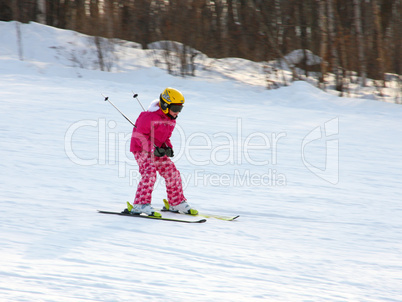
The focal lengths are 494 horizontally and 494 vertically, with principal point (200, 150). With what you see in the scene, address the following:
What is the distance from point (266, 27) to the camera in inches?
577

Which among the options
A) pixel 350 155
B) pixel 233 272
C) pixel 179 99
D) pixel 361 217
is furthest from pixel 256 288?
pixel 350 155

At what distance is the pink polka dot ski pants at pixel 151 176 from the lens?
4.89m

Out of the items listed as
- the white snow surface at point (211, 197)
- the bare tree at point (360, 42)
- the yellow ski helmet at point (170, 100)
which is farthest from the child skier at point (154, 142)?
the bare tree at point (360, 42)

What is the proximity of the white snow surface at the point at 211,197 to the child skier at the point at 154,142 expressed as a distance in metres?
0.32

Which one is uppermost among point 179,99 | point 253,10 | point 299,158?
point 253,10

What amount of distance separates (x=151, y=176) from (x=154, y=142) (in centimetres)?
34

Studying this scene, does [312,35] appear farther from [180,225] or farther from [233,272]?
[233,272]

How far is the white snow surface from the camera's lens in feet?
11.5

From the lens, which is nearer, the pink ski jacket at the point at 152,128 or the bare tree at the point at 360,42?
the pink ski jacket at the point at 152,128

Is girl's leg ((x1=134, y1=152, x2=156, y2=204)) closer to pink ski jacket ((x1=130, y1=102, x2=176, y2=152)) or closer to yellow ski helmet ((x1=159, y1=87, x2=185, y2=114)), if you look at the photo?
pink ski jacket ((x1=130, y1=102, x2=176, y2=152))

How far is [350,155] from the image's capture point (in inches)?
331

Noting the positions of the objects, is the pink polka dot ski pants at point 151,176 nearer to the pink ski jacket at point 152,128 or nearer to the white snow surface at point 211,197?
the pink ski jacket at point 152,128

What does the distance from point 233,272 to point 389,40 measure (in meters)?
12.2

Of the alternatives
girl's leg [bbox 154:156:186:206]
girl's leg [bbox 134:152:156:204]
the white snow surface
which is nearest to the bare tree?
the white snow surface
